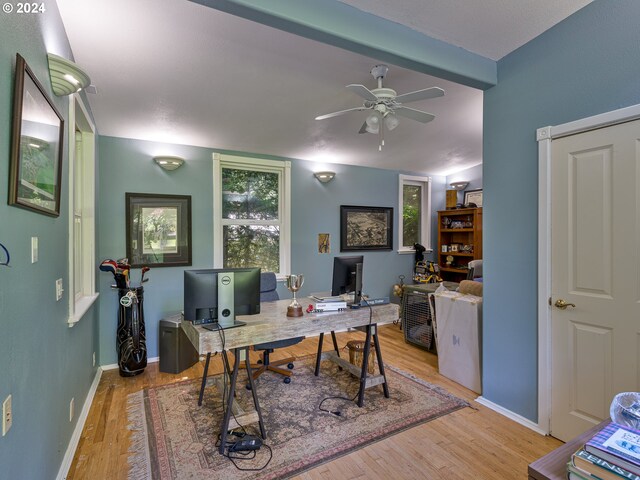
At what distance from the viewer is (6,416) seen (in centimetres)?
111

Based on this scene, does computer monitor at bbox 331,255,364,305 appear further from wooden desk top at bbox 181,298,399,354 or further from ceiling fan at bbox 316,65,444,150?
ceiling fan at bbox 316,65,444,150

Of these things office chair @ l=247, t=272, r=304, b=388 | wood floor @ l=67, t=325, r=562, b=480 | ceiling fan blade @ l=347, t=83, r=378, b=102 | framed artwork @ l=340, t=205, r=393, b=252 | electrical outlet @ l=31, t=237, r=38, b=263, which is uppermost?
ceiling fan blade @ l=347, t=83, r=378, b=102

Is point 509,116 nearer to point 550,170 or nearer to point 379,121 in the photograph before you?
point 550,170

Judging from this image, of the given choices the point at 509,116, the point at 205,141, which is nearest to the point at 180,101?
the point at 205,141

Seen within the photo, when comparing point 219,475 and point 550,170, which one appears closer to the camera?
point 219,475

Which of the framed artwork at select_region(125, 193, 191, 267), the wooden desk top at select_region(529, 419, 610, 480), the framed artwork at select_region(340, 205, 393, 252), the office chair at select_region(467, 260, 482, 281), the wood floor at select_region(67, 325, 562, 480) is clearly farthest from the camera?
the framed artwork at select_region(340, 205, 393, 252)

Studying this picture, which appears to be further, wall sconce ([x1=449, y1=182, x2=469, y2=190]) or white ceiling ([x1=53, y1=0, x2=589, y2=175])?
wall sconce ([x1=449, y1=182, x2=469, y2=190])

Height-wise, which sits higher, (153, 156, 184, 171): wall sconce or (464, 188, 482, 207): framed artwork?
(153, 156, 184, 171): wall sconce

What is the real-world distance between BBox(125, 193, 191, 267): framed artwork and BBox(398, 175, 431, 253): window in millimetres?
3588

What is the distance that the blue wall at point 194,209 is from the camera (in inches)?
136

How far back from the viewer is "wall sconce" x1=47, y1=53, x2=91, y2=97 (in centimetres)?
167

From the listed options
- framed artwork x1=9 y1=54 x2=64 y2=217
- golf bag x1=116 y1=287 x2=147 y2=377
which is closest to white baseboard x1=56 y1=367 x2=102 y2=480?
golf bag x1=116 y1=287 x2=147 y2=377

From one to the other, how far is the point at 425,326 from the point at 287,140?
2809 mm

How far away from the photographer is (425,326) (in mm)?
3936
